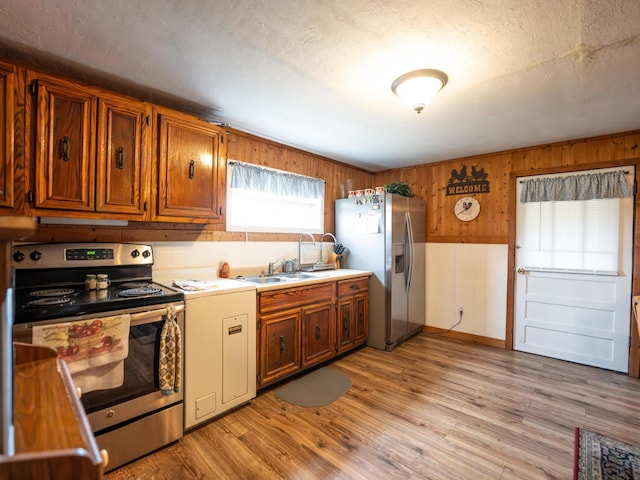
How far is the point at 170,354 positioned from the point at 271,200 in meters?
1.95

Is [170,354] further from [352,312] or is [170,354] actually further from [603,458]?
[603,458]

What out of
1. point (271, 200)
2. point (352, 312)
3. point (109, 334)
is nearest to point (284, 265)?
point (271, 200)

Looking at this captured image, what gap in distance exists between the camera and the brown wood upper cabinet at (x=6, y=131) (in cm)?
162

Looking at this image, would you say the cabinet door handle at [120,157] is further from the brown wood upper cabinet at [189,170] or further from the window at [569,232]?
the window at [569,232]

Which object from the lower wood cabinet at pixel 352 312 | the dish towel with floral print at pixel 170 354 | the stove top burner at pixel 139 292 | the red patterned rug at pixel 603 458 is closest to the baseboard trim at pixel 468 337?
the lower wood cabinet at pixel 352 312

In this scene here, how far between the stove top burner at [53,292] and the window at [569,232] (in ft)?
14.0

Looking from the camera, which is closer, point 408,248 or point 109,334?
point 109,334

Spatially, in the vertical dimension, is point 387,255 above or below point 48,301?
above

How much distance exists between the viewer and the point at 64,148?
71.2 inches

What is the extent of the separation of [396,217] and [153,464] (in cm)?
299

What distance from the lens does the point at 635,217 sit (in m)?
2.99

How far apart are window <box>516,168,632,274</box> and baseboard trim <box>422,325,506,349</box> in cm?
98

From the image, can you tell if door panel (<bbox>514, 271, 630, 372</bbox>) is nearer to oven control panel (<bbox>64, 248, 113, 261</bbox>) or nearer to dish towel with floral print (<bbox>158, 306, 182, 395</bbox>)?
dish towel with floral print (<bbox>158, 306, 182, 395</bbox>)

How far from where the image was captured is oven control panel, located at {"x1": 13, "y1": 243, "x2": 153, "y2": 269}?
185 cm
